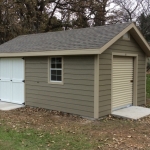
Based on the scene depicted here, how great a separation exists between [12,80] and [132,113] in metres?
5.31

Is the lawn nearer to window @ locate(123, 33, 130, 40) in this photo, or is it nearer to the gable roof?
the gable roof

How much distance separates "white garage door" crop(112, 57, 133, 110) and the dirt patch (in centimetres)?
119

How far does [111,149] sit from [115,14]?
2260 cm

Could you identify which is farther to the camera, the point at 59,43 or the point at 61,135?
the point at 59,43

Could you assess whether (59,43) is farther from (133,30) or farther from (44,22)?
(44,22)

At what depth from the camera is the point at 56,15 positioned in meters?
23.6

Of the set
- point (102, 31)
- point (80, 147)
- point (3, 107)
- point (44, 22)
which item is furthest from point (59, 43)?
point (44, 22)

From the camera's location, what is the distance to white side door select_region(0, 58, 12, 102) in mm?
10125

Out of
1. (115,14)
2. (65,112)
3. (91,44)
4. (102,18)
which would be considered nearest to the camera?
(91,44)

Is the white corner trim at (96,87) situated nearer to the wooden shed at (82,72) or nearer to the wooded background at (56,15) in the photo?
the wooden shed at (82,72)

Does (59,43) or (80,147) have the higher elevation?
(59,43)

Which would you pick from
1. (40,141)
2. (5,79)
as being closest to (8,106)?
(5,79)

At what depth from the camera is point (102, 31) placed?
337 inches

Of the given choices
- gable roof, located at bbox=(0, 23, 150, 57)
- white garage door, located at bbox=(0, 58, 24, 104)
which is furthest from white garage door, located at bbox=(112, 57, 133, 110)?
white garage door, located at bbox=(0, 58, 24, 104)
